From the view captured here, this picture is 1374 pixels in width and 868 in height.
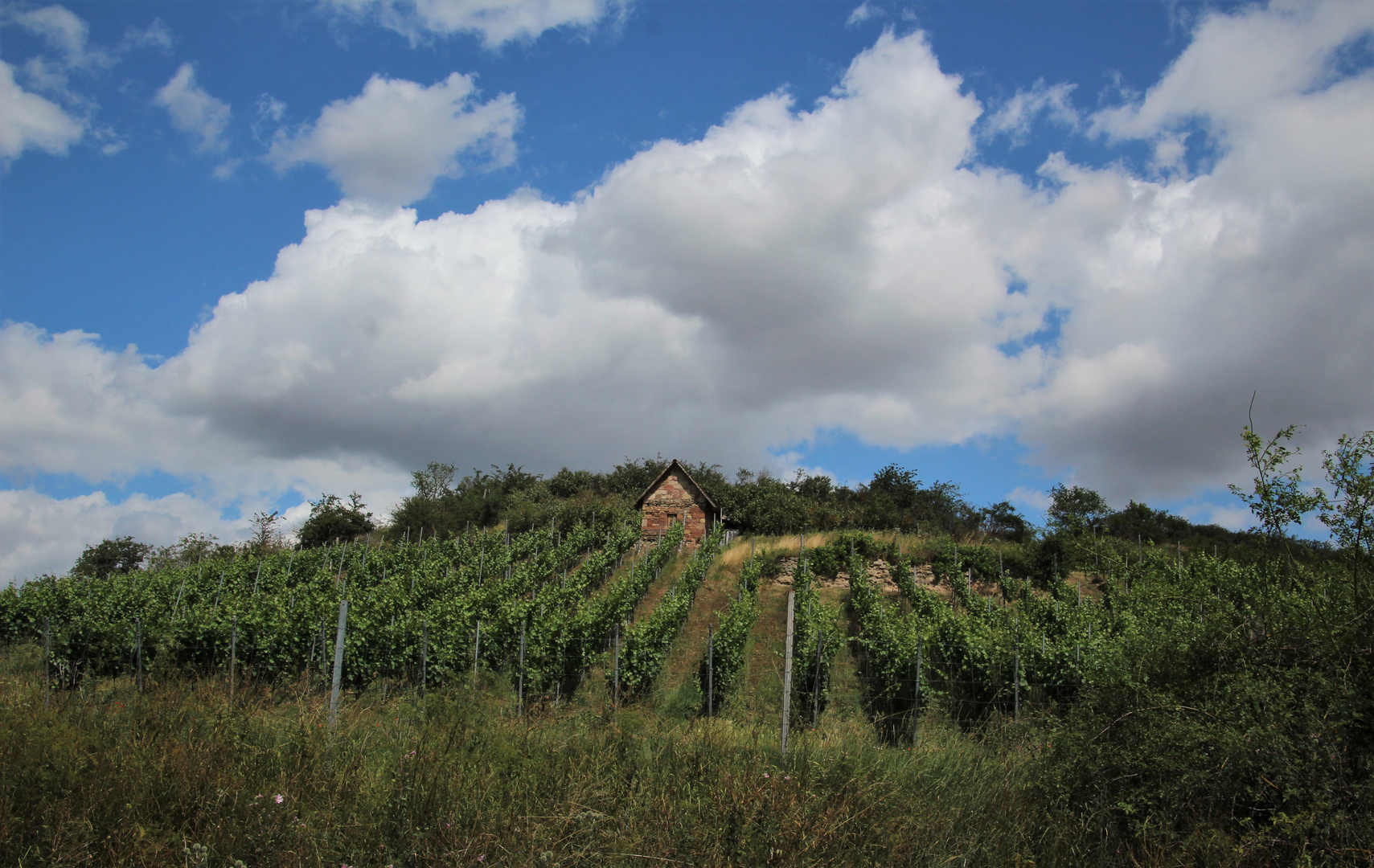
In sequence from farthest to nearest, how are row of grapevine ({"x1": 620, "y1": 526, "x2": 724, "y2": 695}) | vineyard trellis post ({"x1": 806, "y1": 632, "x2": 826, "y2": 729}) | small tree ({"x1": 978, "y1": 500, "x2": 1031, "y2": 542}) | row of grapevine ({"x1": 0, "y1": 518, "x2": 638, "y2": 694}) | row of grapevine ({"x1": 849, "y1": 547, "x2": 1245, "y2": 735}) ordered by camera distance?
1. small tree ({"x1": 978, "y1": 500, "x2": 1031, "y2": 542})
2. row of grapevine ({"x1": 620, "y1": 526, "x2": 724, "y2": 695})
3. row of grapevine ({"x1": 0, "y1": 518, "x2": 638, "y2": 694})
4. row of grapevine ({"x1": 849, "y1": 547, "x2": 1245, "y2": 735})
5. vineyard trellis post ({"x1": 806, "y1": 632, "x2": 826, "y2": 729})

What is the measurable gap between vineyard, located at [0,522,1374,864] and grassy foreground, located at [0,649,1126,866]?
25.6 inches

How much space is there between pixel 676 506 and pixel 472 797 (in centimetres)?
3087

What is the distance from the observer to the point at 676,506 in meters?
35.4

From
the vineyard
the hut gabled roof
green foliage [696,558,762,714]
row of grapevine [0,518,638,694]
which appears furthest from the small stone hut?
green foliage [696,558,762,714]

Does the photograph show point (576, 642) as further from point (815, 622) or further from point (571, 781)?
point (571, 781)

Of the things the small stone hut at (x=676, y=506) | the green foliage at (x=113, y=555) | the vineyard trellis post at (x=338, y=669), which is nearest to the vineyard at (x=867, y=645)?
the vineyard trellis post at (x=338, y=669)

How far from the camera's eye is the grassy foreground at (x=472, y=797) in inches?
162

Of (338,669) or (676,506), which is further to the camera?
(676,506)

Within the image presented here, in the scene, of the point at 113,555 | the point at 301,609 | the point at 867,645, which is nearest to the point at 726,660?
the point at 867,645

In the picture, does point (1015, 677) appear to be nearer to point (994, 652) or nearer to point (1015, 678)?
point (1015, 678)

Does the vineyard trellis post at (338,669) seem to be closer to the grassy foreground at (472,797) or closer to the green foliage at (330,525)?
the grassy foreground at (472,797)

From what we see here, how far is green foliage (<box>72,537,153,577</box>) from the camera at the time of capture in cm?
3578

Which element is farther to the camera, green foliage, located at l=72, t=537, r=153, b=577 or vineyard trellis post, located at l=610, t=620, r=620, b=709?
green foliage, located at l=72, t=537, r=153, b=577

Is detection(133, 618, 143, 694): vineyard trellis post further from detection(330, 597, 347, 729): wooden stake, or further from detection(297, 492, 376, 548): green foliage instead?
detection(297, 492, 376, 548): green foliage
